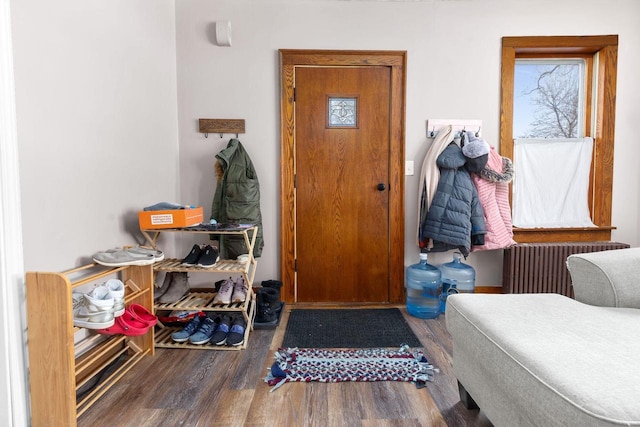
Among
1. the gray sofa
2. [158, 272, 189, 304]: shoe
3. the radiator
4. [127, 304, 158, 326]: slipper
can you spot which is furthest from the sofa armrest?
[158, 272, 189, 304]: shoe

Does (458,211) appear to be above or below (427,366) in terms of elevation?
above

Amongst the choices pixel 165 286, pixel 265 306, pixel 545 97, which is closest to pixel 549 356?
pixel 265 306

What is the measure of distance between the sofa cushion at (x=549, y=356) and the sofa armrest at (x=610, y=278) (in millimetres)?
69

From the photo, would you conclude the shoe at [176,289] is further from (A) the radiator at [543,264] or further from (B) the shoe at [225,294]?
(A) the radiator at [543,264]

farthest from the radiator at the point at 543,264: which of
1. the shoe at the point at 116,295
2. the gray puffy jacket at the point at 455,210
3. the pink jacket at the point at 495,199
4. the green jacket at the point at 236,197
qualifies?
the shoe at the point at 116,295

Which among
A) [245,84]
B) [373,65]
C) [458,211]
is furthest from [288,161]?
[458,211]

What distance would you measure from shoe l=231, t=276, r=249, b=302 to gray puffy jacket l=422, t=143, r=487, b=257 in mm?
1386

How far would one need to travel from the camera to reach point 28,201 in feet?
4.65

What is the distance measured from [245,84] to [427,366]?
7.77 feet

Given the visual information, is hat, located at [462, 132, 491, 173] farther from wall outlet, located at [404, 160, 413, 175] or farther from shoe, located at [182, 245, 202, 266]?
shoe, located at [182, 245, 202, 266]

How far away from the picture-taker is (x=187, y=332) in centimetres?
205

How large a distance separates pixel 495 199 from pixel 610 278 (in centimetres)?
136

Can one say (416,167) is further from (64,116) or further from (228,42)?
(64,116)

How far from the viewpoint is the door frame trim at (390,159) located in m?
2.73
